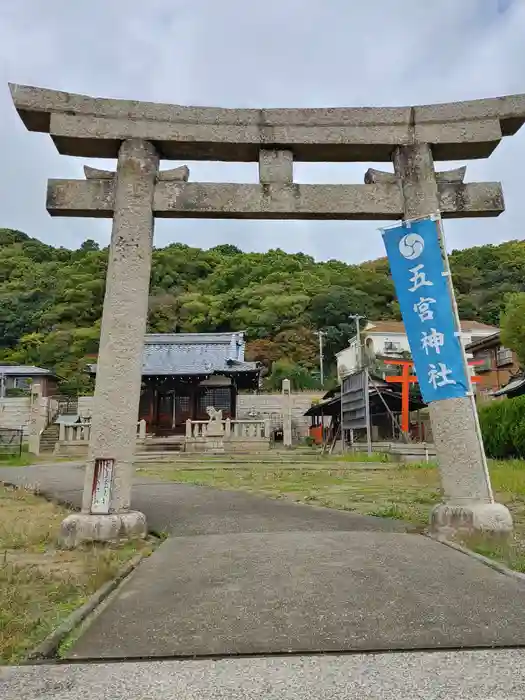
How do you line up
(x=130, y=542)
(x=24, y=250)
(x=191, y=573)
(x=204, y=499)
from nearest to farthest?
(x=191, y=573)
(x=130, y=542)
(x=204, y=499)
(x=24, y=250)

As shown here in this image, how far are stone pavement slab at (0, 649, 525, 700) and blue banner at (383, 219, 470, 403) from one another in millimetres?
3300

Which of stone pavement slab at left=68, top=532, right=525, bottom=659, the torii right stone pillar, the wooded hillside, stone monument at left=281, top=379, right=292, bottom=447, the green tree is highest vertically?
the wooded hillside

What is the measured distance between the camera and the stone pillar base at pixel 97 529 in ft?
16.4

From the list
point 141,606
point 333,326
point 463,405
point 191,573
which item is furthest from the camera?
point 333,326

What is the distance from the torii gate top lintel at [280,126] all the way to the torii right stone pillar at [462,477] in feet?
3.22

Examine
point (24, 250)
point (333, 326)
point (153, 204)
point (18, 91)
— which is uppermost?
point (24, 250)

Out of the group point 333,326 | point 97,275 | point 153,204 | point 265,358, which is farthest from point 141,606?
point 97,275

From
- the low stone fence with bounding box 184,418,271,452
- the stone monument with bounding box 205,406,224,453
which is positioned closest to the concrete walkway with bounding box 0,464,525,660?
the stone monument with bounding box 205,406,224,453

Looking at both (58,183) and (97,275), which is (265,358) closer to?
(97,275)

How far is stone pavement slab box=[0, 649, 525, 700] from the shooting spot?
7.08ft

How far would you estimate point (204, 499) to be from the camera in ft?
26.4

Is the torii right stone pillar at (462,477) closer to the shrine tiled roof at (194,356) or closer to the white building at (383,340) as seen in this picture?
the shrine tiled roof at (194,356)

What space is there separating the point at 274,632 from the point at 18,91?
584 centimetres

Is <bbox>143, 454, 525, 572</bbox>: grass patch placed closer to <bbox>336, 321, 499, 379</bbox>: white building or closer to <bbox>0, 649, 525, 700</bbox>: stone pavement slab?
<bbox>0, 649, 525, 700</bbox>: stone pavement slab
